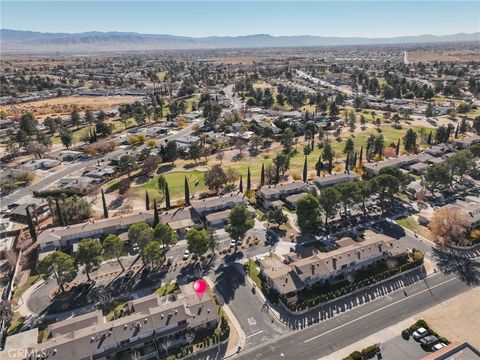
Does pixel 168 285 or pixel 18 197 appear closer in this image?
pixel 168 285

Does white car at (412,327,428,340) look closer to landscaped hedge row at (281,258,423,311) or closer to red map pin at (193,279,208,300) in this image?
landscaped hedge row at (281,258,423,311)

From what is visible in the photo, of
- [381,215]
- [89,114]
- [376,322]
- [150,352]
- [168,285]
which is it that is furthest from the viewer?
[89,114]

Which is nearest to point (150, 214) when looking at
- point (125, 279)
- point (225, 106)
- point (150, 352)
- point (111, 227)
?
point (111, 227)

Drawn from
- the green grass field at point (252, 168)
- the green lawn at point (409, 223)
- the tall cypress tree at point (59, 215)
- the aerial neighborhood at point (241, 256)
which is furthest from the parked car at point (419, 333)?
the tall cypress tree at point (59, 215)

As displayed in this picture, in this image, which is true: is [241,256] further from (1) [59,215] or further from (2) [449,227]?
(2) [449,227]

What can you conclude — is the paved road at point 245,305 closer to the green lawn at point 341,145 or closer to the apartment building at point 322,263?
the apartment building at point 322,263

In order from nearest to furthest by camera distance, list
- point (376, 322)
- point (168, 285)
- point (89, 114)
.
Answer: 1. point (376, 322)
2. point (168, 285)
3. point (89, 114)

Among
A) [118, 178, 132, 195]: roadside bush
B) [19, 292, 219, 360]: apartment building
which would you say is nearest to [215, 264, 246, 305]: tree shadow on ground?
[19, 292, 219, 360]: apartment building

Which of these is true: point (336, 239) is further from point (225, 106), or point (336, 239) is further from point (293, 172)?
point (225, 106)
